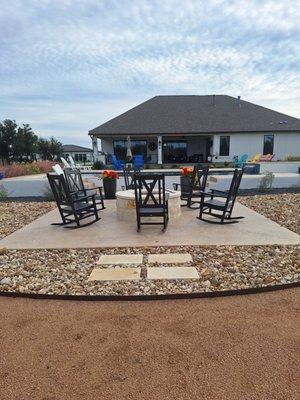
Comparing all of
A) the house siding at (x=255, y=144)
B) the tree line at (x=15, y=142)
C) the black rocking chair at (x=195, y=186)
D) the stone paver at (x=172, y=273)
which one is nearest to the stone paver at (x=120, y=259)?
the stone paver at (x=172, y=273)

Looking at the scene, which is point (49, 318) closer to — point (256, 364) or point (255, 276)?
point (256, 364)

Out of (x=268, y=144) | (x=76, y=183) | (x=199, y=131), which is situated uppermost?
(x=199, y=131)

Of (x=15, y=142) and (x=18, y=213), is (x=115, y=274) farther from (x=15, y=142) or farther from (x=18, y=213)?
(x=15, y=142)

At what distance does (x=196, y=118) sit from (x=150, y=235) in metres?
21.6

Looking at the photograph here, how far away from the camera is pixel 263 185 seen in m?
11.6

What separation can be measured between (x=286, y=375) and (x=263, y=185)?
10.1 metres

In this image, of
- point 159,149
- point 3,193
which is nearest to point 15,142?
point 159,149

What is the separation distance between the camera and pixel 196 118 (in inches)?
1013

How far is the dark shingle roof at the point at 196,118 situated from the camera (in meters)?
24.1

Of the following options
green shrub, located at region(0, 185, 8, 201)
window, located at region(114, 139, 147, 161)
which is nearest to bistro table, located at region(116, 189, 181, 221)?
green shrub, located at region(0, 185, 8, 201)

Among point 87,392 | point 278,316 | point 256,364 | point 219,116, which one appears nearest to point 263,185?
point 278,316

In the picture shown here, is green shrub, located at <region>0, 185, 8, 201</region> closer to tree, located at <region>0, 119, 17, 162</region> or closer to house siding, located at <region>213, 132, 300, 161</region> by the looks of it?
house siding, located at <region>213, 132, 300, 161</region>

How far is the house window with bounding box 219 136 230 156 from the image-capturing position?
2447 cm

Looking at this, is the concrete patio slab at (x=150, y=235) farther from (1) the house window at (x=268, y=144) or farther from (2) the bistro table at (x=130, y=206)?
(1) the house window at (x=268, y=144)
